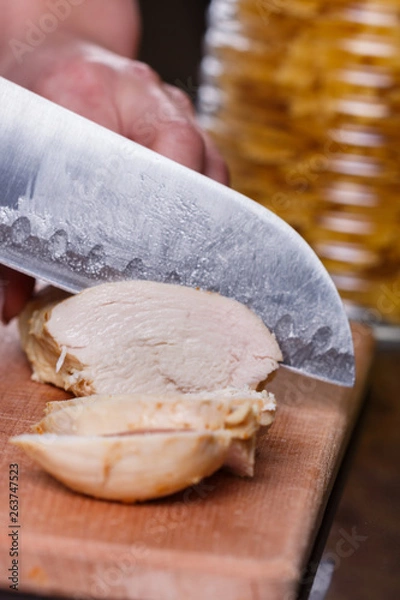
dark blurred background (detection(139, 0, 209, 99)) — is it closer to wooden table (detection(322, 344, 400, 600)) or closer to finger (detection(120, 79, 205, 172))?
finger (detection(120, 79, 205, 172))

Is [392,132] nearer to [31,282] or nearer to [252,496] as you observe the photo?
[31,282]

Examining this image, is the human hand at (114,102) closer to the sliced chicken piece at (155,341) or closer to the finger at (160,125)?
the finger at (160,125)

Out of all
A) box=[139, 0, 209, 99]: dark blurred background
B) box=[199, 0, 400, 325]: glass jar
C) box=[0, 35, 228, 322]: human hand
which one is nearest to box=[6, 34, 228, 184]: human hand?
box=[0, 35, 228, 322]: human hand

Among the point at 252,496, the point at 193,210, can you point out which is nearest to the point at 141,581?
the point at 252,496

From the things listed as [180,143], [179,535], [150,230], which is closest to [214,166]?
[180,143]

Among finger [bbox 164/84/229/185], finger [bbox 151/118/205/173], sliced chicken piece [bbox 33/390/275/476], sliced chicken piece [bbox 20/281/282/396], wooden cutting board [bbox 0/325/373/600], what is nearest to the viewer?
wooden cutting board [bbox 0/325/373/600]
